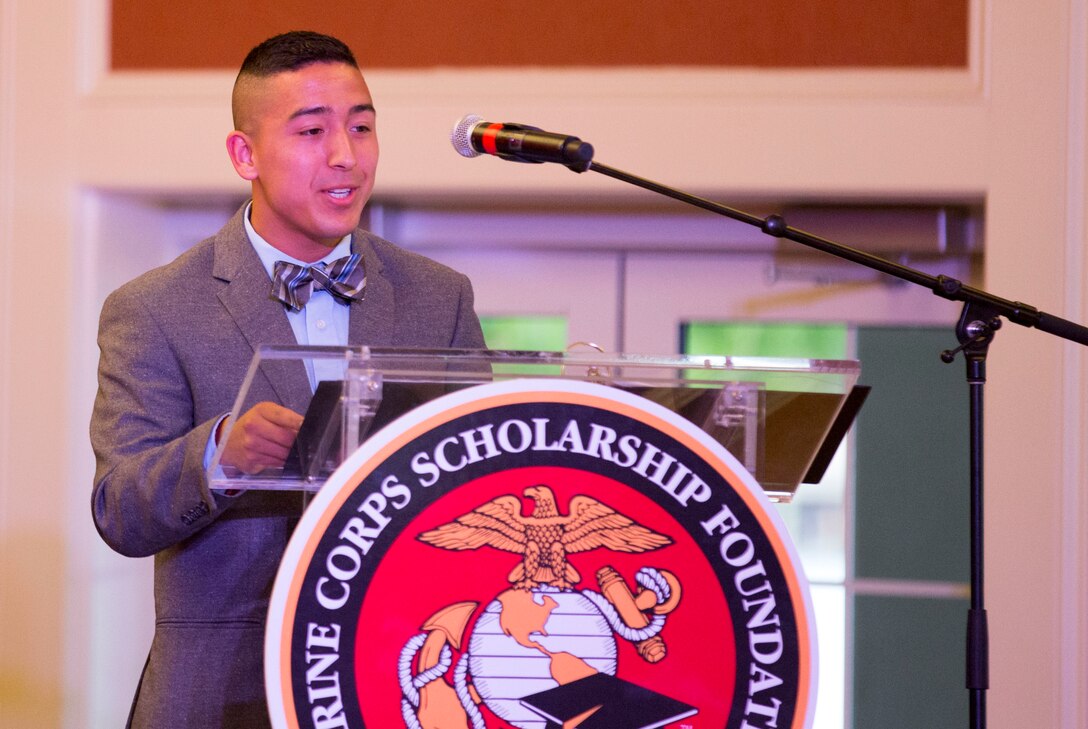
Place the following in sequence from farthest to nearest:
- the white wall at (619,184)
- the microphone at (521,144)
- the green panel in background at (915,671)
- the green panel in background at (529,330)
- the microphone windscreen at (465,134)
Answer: the green panel in background at (529,330), the green panel in background at (915,671), the white wall at (619,184), the microphone windscreen at (465,134), the microphone at (521,144)

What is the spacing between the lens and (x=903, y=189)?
2.70 metres

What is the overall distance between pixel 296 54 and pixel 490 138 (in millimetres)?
484

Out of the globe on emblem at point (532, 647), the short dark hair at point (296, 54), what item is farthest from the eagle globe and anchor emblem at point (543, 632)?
the short dark hair at point (296, 54)

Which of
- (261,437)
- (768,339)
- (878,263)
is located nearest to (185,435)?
(261,437)

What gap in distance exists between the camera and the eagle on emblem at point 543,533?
107 centimetres

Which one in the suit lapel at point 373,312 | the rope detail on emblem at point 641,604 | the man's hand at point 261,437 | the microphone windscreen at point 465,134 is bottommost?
the rope detail on emblem at point 641,604

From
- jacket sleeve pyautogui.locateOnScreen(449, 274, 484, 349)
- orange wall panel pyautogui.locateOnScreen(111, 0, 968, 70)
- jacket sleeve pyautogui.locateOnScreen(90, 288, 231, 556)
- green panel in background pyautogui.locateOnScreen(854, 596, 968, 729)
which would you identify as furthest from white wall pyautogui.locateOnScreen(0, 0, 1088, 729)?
jacket sleeve pyautogui.locateOnScreen(90, 288, 231, 556)

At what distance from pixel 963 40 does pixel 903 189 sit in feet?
1.18

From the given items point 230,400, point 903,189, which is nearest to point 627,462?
point 230,400

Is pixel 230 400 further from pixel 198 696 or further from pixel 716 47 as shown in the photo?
pixel 716 47

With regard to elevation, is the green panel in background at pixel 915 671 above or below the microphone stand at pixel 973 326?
below

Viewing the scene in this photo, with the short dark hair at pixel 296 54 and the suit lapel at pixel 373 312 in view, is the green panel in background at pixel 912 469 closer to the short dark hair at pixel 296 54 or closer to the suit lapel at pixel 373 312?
the suit lapel at pixel 373 312

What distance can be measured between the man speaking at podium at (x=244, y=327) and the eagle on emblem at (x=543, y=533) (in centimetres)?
42

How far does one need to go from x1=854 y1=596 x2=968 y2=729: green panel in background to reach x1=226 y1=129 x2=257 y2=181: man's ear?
72.3 inches
